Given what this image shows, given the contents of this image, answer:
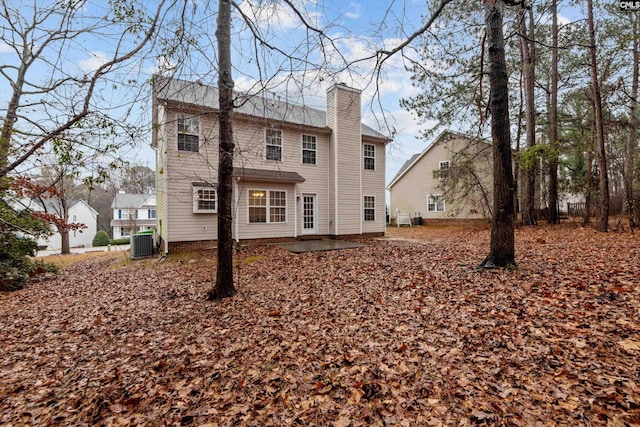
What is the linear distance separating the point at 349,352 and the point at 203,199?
9138mm

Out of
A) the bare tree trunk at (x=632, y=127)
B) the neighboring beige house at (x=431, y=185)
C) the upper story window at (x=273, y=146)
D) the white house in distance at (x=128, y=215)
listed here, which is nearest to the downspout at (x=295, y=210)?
the upper story window at (x=273, y=146)

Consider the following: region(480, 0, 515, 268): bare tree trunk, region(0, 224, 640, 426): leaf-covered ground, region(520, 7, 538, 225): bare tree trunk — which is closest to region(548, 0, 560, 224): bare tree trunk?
region(520, 7, 538, 225): bare tree trunk

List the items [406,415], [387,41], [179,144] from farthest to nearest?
[179,144]
[387,41]
[406,415]

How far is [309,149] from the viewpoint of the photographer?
12.9 meters

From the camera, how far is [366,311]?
165 inches

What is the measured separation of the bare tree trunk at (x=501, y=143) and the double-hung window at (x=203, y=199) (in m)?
9.03

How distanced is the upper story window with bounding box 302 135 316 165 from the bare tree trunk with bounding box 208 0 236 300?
774 centimetres

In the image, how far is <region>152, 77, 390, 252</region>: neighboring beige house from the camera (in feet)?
33.7

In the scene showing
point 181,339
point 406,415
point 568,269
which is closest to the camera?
point 406,415

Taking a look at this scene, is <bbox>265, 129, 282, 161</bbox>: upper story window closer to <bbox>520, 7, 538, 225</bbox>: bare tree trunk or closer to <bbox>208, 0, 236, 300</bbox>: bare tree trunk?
<bbox>208, 0, 236, 300</bbox>: bare tree trunk

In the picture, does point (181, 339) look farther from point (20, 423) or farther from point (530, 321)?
point (530, 321)

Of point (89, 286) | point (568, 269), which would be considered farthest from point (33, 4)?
point (568, 269)

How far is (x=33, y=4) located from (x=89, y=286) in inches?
241

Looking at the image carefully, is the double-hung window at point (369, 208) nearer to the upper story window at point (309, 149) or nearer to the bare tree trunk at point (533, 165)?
the upper story window at point (309, 149)
